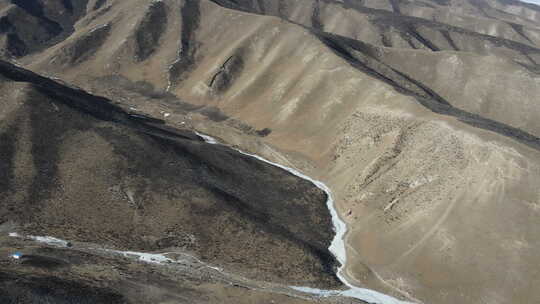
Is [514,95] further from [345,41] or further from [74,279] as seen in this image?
[74,279]

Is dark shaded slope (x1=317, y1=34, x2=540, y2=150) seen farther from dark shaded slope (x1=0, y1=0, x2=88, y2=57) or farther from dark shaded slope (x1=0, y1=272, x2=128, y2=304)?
dark shaded slope (x1=0, y1=0, x2=88, y2=57)

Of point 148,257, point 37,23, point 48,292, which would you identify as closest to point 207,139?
point 148,257

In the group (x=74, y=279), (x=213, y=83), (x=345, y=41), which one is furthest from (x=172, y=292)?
(x=345, y=41)

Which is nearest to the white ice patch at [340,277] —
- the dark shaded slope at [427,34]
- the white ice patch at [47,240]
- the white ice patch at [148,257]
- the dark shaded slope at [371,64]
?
the white ice patch at [148,257]

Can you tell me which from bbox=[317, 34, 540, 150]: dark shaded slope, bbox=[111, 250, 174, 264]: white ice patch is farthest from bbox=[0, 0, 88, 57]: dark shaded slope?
bbox=[111, 250, 174, 264]: white ice patch

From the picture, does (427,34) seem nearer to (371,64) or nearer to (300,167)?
(371,64)

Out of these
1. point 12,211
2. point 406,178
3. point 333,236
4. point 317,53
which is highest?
point 317,53
